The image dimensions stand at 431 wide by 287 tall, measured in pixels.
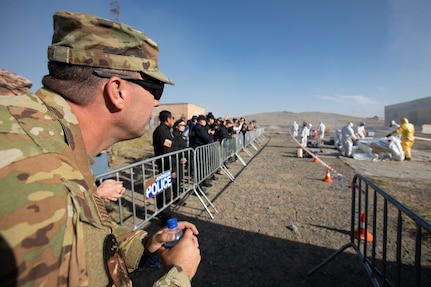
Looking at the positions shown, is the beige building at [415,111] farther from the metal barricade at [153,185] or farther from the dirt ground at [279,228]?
the metal barricade at [153,185]

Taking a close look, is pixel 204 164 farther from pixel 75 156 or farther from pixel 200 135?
pixel 75 156

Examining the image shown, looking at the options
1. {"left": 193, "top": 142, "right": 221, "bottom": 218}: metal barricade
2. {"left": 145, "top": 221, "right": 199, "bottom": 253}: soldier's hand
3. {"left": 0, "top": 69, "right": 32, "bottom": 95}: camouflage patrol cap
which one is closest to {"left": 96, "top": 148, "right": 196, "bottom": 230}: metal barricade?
{"left": 193, "top": 142, "right": 221, "bottom": 218}: metal barricade

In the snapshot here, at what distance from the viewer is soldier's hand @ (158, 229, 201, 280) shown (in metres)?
1.01

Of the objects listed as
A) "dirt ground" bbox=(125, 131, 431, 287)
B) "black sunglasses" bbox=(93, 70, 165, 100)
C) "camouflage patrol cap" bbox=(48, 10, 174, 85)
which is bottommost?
"dirt ground" bbox=(125, 131, 431, 287)

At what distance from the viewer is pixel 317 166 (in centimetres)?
970

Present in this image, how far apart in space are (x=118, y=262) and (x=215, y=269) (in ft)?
8.64

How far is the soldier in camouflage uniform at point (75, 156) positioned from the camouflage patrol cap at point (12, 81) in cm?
235

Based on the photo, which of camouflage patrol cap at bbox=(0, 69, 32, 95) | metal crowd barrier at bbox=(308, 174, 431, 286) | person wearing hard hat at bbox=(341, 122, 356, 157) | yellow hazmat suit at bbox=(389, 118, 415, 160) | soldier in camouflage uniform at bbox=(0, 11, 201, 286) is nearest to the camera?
soldier in camouflage uniform at bbox=(0, 11, 201, 286)

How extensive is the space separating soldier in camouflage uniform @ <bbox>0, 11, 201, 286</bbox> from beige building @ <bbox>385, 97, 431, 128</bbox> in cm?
6279

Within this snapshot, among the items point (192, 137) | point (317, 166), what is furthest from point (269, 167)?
point (192, 137)

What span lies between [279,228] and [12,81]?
451cm

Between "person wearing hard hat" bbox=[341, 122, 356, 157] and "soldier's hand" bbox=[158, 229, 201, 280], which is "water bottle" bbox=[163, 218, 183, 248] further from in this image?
"person wearing hard hat" bbox=[341, 122, 356, 157]

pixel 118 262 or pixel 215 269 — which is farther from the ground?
pixel 118 262

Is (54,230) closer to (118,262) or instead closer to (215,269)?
(118,262)
